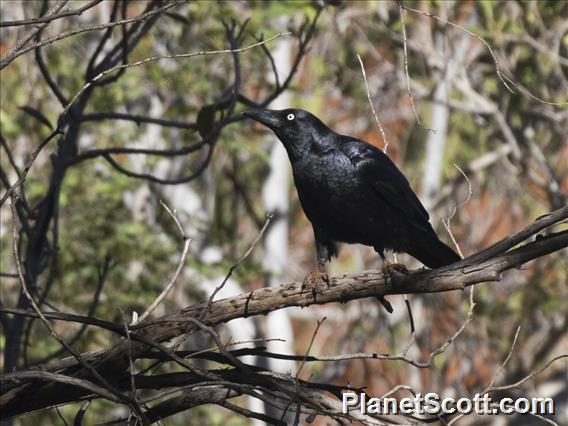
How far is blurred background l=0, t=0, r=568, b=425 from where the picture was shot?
8.60 metres

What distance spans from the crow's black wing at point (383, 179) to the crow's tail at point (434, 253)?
0.09 metres

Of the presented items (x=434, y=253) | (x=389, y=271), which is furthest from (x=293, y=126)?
(x=389, y=271)

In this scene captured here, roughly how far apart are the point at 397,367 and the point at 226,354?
756 centimetres

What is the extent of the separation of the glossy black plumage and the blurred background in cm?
104

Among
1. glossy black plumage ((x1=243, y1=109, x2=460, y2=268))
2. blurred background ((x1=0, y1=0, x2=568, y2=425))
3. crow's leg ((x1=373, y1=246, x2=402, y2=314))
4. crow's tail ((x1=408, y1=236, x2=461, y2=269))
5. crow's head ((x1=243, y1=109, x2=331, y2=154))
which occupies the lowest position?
crow's leg ((x1=373, y1=246, x2=402, y2=314))

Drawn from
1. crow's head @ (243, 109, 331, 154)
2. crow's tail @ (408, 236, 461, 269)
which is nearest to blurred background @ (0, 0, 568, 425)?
crow's head @ (243, 109, 331, 154)

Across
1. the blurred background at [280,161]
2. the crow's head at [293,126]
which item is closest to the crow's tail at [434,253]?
the crow's head at [293,126]

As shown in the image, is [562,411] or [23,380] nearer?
[23,380]

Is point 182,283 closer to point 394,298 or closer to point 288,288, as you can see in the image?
point 394,298

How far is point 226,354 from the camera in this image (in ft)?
12.3

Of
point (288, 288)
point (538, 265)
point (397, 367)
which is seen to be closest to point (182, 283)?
point (397, 367)

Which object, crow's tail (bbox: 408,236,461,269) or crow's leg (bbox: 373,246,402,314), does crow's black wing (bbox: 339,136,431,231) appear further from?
crow's leg (bbox: 373,246,402,314)

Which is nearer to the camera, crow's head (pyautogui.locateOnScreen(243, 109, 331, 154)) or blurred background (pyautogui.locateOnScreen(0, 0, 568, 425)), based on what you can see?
crow's head (pyautogui.locateOnScreen(243, 109, 331, 154))

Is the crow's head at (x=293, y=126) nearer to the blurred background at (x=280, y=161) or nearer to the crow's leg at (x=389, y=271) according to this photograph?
the blurred background at (x=280, y=161)
